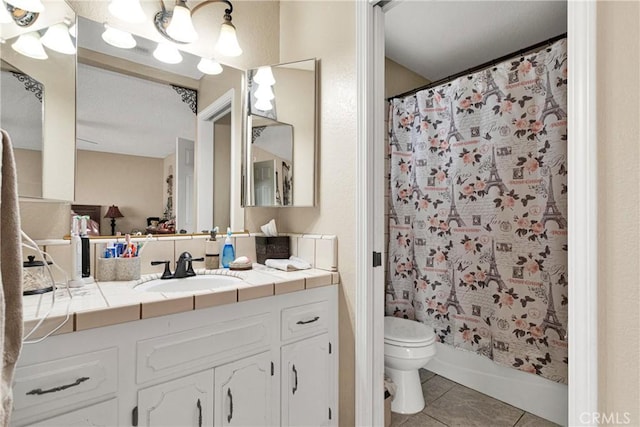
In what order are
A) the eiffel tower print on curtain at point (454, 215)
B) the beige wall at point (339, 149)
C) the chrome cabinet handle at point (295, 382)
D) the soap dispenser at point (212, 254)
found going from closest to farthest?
the chrome cabinet handle at point (295, 382)
the beige wall at point (339, 149)
the soap dispenser at point (212, 254)
the eiffel tower print on curtain at point (454, 215)

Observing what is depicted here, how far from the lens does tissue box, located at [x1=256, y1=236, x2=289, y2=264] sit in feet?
5.71

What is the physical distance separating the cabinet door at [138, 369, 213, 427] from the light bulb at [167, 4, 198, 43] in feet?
Answer: 4.89

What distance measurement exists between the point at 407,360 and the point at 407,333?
18cm

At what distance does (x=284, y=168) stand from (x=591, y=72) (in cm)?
131

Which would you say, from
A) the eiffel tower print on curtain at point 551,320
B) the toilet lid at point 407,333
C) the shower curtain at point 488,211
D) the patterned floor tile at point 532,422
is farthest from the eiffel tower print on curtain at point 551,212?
the patterned floor tile at point 532,422

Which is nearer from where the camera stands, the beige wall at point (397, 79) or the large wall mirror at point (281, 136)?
the large wall mirror at point (281, 136)

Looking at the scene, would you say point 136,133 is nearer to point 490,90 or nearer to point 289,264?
point 289,264

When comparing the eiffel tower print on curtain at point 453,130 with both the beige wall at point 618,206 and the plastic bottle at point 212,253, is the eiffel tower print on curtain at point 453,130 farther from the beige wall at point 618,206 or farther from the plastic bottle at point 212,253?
the plastic bottle at point 212,253

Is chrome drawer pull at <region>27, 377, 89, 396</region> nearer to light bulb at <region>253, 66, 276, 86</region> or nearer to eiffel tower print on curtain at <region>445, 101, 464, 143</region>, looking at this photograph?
light bulb at <region>253, 66, 276, 86</region>

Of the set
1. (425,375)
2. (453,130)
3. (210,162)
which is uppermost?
(453,130)

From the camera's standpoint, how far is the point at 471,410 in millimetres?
1917

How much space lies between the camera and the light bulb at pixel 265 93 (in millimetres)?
1802

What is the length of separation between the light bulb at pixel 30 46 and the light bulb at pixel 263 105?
3.00ft

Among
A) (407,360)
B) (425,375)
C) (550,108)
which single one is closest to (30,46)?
(407,360)
